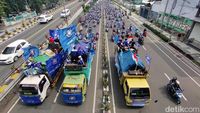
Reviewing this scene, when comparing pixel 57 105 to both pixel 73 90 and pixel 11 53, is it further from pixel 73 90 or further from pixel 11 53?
pixel 11 53

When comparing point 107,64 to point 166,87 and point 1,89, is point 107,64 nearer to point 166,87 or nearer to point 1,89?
point 166,87

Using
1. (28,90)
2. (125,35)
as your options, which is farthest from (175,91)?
(125,35)

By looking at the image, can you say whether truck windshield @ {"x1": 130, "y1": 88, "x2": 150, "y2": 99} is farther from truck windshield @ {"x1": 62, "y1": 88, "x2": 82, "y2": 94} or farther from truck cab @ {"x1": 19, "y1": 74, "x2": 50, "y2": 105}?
truck cab @ {"x1": 19, "y1": 74, "x2": 50, "y2": 105}

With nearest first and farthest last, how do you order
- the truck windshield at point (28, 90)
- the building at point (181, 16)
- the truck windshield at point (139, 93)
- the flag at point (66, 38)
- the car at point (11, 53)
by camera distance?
the truck windshield at point (139, 93) → the truck windshield at point (28, 90) → the flag at point (66, 38) → the car at point (11, 53) → the building at point (181, 16)

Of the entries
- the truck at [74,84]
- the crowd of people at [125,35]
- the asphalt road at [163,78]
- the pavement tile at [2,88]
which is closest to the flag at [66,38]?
the truck at [74,84]

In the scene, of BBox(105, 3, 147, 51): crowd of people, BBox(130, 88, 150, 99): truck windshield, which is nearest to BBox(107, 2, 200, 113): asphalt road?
BBox(130, 88, 150, 99): truck windshield

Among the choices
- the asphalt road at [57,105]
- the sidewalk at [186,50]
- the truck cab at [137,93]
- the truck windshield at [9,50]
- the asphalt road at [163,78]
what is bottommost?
the sidewalk at [186,50]

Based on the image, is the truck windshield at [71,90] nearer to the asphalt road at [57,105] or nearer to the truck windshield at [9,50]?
the asphalt road at [57,105]
